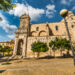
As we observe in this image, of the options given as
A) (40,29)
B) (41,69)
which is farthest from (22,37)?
(41,69)

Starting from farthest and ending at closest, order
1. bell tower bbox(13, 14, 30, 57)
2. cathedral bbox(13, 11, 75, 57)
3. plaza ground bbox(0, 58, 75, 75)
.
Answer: cathedral bbox(13, 11, 75, 57)
bell tower bbox(13, 14, 30, 57)
plaza ground bbox(0, 58, 75, 75)

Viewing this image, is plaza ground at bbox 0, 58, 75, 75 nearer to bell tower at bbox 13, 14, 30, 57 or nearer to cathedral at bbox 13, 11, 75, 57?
bell tower at bbox 13, 14, 30, 57

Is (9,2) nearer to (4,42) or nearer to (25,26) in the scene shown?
(25,26)

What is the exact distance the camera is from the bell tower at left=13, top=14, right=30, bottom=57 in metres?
22.8

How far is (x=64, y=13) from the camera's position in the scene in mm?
3959

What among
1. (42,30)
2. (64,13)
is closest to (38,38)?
(42,30)

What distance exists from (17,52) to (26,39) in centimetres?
667

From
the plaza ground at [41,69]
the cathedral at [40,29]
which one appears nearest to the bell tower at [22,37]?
the cathedral at [40,29]

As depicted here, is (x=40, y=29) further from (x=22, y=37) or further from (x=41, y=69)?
(x=41, y=69)

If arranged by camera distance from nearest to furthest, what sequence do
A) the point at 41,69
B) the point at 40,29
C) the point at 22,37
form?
the point at 41,69 < the point at 22,37 < the point at 40,29

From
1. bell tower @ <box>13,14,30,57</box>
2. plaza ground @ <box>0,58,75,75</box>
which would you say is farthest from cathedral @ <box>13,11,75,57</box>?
plaza ground @ <box>0,58,75,75</box>

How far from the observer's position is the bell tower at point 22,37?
22800 millimetres

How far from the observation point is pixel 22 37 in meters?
24.6

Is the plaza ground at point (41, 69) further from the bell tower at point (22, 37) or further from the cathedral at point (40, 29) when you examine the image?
the cathedral at point (40, 29)
